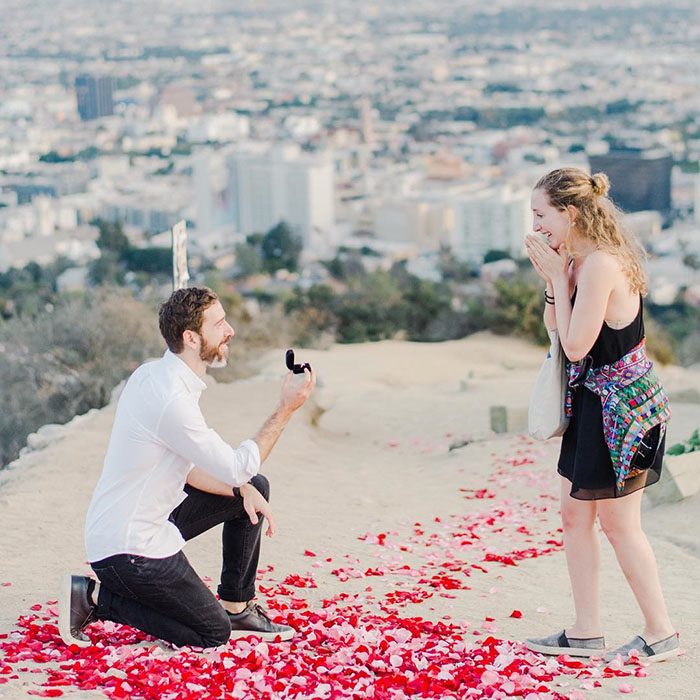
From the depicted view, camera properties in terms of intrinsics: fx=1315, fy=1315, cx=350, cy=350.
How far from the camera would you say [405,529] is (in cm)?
689

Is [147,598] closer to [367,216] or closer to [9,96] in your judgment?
[367,216]

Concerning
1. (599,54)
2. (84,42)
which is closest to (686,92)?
(599,54)

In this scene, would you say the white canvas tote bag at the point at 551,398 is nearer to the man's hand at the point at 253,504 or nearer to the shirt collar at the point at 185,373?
the man's hand at the point at 253,504

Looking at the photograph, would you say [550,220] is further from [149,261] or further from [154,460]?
[149,261]

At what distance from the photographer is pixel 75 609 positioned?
424 centimetres

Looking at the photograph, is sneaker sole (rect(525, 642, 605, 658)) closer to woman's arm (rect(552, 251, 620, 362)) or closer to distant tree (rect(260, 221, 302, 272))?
woman's arm (rect(552, 251, 620, 362))

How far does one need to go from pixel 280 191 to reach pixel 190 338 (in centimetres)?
7506

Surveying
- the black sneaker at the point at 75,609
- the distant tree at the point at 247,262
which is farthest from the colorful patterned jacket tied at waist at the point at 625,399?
the distant tree at the point at 247,262

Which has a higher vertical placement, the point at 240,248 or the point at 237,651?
the point at 237,651

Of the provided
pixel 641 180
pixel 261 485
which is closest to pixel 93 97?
pixel 641 180

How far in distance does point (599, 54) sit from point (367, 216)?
10106 cm

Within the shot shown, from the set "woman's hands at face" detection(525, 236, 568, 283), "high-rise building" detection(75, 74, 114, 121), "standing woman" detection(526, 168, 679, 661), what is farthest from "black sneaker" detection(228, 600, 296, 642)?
"high-rise building" detection(75, 74, 114, 121)

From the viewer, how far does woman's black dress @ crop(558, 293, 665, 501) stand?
13.4 feet

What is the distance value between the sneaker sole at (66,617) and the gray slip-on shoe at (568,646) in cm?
146
